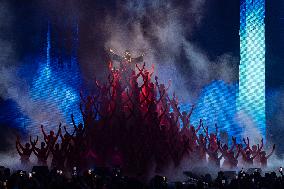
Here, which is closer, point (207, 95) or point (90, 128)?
point (90, 128)

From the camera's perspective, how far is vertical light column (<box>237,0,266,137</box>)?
26859 mm

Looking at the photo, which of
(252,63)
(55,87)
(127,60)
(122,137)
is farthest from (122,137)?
(55,87)

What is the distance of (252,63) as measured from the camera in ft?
92.2

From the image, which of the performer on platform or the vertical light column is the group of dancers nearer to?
the performer on platform

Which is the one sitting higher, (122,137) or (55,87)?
(55,87)

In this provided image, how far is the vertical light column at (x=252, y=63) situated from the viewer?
26859 mm

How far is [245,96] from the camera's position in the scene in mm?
28547

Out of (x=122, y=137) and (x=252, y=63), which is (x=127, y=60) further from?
(x=252, y=63)

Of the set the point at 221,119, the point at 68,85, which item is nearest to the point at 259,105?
the point at 221,119

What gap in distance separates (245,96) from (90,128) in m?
13.0

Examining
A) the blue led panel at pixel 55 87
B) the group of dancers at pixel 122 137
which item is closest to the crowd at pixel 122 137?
the group of dancers at pixel 122 137

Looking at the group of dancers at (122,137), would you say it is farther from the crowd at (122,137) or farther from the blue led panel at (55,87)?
the blue led panel at (55,87)

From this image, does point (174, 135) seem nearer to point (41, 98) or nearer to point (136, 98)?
point (136, 98)

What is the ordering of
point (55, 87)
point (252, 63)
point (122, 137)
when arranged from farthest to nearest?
point (55, 87) < point (252, 63) < point (122, 137)
